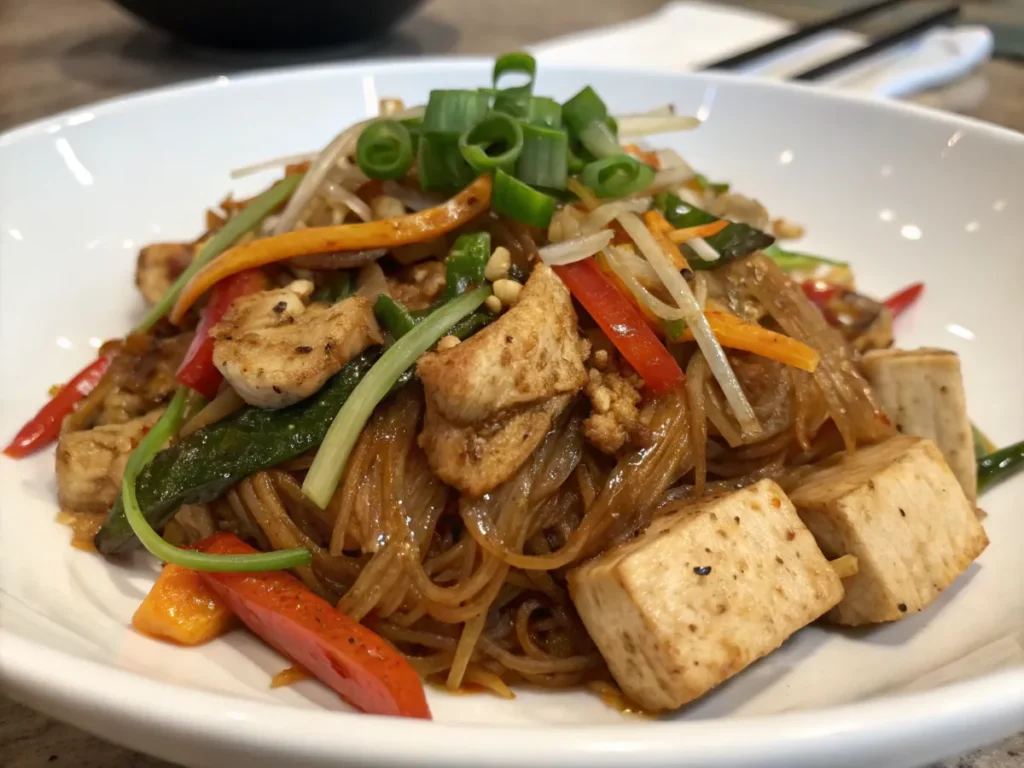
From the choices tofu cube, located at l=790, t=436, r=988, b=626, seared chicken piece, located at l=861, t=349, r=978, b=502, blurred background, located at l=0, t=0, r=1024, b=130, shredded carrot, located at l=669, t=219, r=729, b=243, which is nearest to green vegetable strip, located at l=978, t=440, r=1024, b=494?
seared chicken piece, located at l=861, t=349, r=978, b=502

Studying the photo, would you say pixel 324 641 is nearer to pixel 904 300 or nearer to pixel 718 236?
pixel 718 236

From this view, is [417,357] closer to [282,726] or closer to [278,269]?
[278,269]

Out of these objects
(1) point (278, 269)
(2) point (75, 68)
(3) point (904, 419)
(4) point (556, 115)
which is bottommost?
(2) point (75, 68)

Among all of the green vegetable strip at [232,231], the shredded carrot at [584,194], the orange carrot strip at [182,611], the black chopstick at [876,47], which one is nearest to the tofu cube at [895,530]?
the shredded carrot at [584,194]

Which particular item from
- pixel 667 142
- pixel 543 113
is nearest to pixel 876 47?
pixel 667 142

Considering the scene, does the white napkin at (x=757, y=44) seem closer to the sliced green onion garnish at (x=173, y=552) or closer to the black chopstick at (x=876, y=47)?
the black chopstick at (x=876, y=47)

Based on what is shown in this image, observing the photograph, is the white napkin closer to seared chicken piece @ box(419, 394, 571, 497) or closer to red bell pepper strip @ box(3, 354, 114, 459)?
seared chicken piece @ box(419, 394, 571, 497)

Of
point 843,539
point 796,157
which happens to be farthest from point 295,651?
point 796,157
